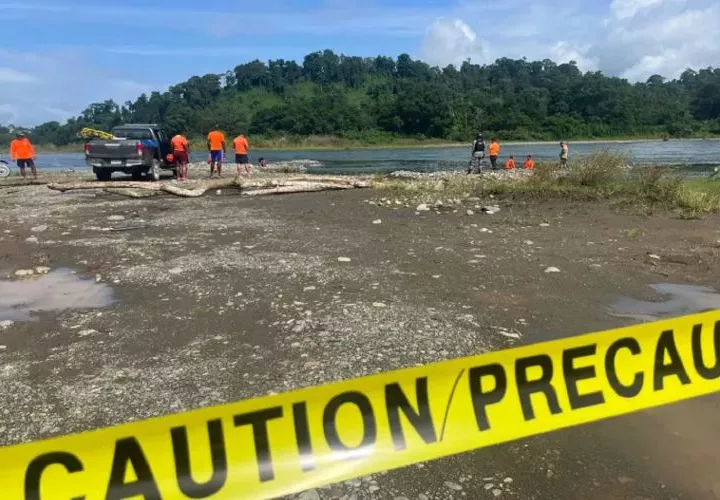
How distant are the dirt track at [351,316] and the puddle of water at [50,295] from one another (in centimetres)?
19

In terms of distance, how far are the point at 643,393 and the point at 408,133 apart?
9694 cm

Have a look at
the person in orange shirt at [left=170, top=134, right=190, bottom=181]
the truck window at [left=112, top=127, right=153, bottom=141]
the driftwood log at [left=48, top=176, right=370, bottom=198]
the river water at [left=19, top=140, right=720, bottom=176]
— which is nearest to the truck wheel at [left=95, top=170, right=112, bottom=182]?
the truck window at [left=112, top=127, right=153, bottom=141]

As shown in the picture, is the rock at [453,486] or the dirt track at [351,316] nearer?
the rock at [453,486]

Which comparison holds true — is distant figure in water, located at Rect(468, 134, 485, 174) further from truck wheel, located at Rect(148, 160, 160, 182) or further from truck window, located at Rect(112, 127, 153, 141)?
truck window, located at Rect(112, 127, 153, 141)

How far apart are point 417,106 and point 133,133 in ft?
271

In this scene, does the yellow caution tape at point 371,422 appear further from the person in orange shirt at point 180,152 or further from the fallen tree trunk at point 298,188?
the person in orange shirt at point 180,152

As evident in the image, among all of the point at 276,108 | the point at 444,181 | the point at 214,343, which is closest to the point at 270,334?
the point at 214,343

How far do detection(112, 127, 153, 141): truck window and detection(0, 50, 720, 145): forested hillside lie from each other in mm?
76053

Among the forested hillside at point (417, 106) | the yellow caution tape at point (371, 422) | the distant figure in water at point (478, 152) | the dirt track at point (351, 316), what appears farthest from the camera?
the forested hillside at point (417, 106)

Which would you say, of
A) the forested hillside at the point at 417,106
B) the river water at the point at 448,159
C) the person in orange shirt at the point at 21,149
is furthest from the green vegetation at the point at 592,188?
the forested hillside at the point at 417,106

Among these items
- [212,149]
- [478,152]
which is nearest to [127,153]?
[212,149]

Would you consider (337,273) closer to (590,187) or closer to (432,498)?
(432,498)

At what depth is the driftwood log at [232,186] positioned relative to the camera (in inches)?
582

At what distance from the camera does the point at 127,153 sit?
1733 cm
